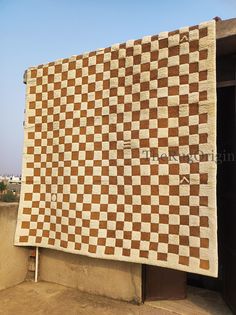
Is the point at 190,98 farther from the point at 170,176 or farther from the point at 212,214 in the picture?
the point at 212,214

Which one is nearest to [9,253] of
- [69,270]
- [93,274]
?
[69,270]

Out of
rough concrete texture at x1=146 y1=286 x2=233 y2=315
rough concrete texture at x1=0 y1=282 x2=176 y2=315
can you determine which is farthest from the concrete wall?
rough concrete texture at x1=146 y1=286 x2=233 y2=315

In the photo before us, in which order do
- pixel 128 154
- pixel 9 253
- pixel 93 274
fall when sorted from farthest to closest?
pixel 9 253 → pixel 93 274 → pixel 128 154

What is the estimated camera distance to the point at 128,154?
332 centimetres

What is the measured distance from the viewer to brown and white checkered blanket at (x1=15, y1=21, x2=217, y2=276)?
2.91 meters

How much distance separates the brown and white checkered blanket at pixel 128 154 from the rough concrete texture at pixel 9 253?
0.15 meters

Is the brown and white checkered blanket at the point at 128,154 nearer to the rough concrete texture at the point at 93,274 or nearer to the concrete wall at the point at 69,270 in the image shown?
the concrete wall at the point at 69,270

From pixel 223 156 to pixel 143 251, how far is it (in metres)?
1.55

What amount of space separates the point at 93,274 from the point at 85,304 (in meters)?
0.42

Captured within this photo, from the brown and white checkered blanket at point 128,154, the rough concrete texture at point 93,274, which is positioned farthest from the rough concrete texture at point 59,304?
the brown and white checkered blanket at point 128,154

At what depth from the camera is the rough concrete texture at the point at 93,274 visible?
3.44 meters

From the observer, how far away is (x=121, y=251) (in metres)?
3.25

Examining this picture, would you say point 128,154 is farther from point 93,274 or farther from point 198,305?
point 198,305

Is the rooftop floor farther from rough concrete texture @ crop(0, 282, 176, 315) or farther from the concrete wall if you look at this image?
the concrete wall
